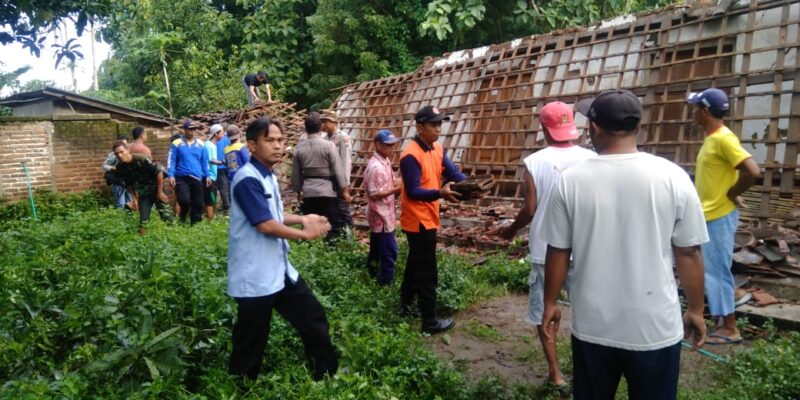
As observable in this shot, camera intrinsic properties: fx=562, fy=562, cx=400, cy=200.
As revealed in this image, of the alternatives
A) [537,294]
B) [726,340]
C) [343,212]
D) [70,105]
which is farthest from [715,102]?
[70,105]

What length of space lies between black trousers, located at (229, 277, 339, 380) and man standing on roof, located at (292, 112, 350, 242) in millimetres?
3135

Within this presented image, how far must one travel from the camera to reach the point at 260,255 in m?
3.12

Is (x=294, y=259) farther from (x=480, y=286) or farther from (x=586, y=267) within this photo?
(x=586, y=267)

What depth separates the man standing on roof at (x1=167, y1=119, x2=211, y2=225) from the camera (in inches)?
348

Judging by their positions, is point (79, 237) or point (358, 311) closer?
point (358, 311)

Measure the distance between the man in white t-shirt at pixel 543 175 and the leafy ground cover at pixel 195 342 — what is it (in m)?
0.67

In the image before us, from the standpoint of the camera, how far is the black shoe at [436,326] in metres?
4.67

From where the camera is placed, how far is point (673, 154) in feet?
24.6

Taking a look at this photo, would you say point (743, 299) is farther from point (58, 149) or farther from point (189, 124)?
point (58, 149)

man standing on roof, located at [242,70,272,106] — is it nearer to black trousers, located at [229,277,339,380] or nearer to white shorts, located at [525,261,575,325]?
black trousers, located at [229,277,339,380]

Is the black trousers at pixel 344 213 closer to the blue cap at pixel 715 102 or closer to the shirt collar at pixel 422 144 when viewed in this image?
the shirt collar at pixel 422 144

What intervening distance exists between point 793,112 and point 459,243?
426 cm

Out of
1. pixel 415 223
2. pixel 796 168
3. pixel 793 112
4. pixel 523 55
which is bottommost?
pixel 415 223

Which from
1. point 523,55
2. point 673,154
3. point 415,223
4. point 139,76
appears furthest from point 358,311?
point 139,76
